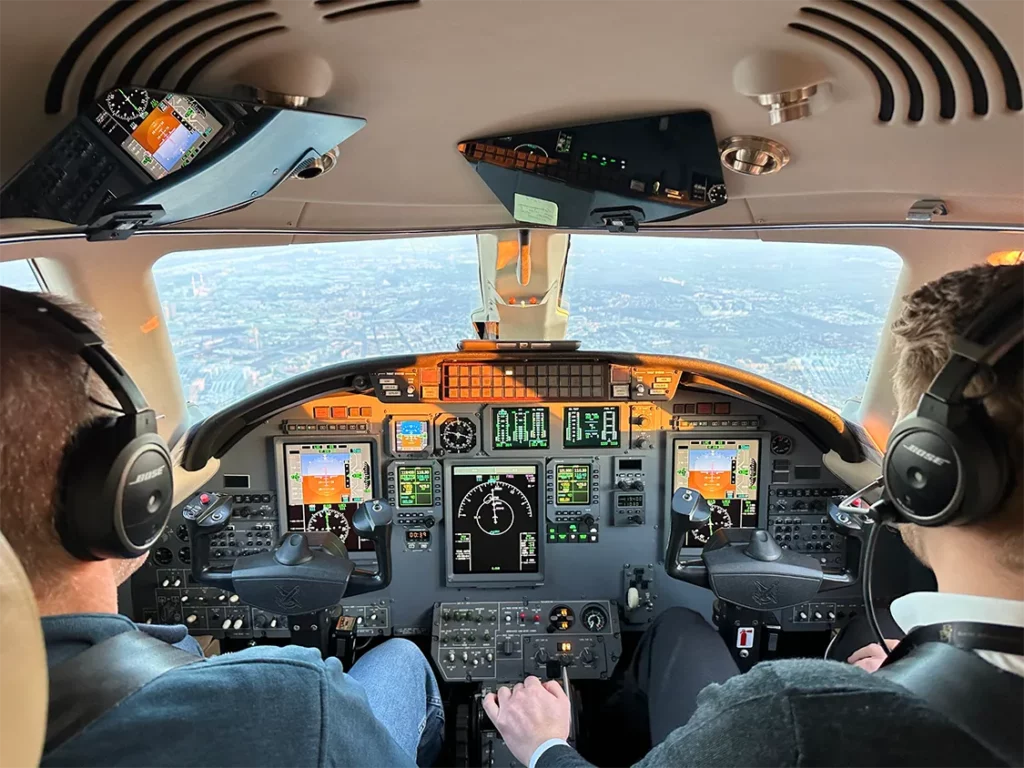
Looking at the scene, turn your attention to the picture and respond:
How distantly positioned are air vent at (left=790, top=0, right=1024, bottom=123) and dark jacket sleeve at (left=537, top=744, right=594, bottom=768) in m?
1.43

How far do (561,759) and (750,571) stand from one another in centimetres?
109

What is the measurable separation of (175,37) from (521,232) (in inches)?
58.1

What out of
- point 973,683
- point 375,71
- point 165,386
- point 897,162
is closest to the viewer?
point 973,683

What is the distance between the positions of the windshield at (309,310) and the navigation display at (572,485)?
26.7 inches

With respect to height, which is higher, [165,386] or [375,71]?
[375,71]

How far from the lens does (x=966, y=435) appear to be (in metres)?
0.88

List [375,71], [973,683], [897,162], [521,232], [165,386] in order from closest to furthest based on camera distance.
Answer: [973,683] → [375,71] → [897,162] → [521,232] → [165,386]

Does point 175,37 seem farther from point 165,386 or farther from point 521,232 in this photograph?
point 165,386

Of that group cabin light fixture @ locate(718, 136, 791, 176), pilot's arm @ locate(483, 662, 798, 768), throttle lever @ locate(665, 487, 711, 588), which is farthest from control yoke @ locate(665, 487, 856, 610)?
pilot's arm @ locate(483, 662, 798, 768)

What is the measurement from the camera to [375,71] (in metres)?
1.06

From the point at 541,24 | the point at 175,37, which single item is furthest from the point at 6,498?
the point at 541,24

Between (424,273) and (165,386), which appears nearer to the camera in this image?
(165,386)

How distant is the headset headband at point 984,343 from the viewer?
87 centimetres

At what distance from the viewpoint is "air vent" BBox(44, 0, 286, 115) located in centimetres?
89
